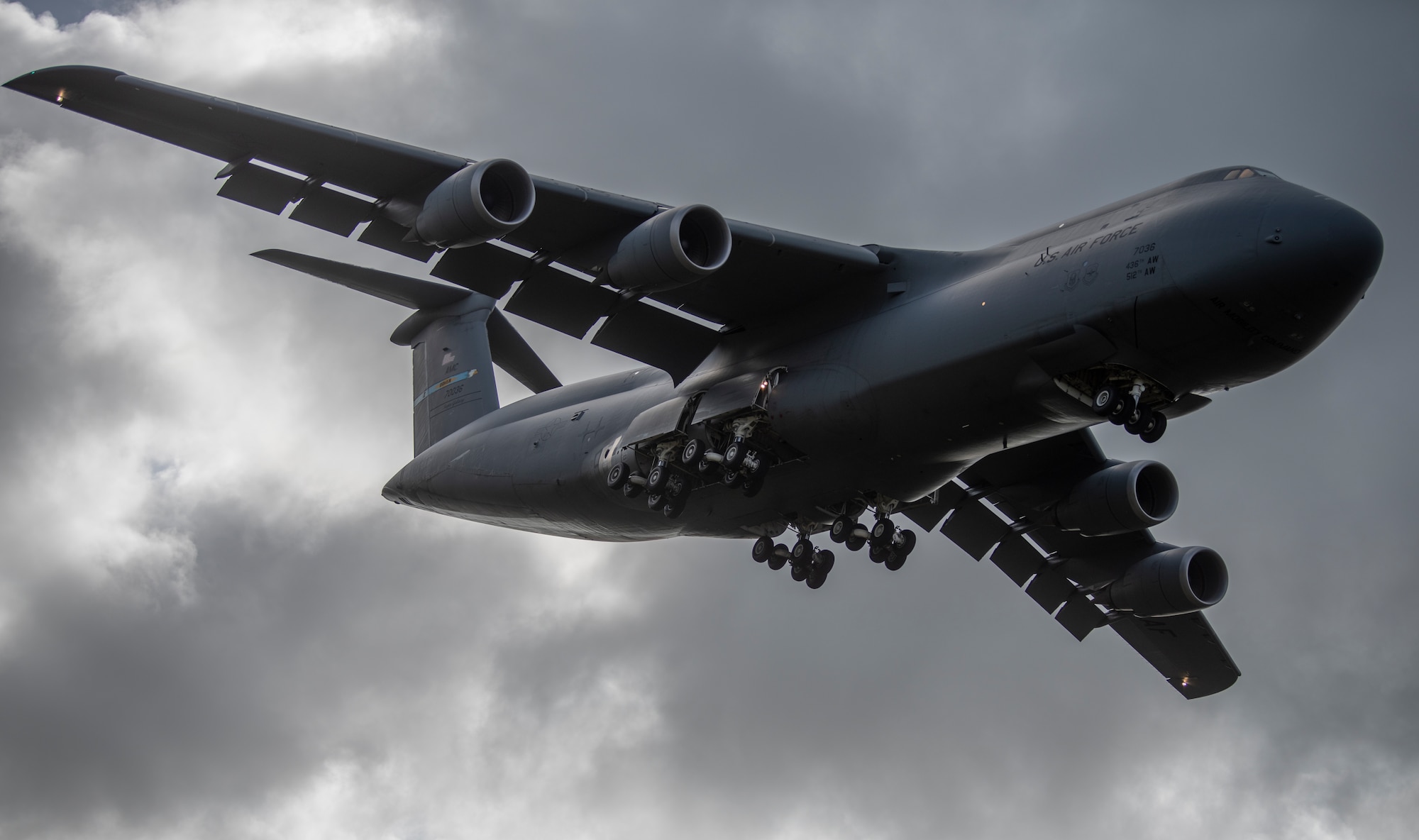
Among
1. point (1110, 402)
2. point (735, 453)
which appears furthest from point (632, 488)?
point (1110, 402)

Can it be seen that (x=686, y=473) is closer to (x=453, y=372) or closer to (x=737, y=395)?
(x=737, y=395)

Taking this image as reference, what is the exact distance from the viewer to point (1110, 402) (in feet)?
29.1

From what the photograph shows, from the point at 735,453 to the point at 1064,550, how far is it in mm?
4811

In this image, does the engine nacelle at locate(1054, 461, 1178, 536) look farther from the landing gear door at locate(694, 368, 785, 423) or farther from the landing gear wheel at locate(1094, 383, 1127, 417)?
the landing gear door at locate(694, 368, 785, 423)

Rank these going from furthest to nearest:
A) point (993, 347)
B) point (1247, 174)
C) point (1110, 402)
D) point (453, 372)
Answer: point (453, 372)
point (993, 347)
point (1110, 402)
point (1247, 174)

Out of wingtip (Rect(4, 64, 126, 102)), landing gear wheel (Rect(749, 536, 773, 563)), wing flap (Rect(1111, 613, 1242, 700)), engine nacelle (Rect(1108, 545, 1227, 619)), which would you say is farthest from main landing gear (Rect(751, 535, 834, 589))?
wingtip (Rect(4, 64, 126, 102))

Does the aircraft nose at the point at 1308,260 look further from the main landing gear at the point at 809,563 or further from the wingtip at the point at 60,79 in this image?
the wingtip at the point at 60,79

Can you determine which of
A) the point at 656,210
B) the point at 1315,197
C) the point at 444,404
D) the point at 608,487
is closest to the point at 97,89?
the point at 656,210

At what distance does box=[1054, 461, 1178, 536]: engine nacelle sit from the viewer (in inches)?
450

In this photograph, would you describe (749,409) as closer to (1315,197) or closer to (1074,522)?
(1074,522)

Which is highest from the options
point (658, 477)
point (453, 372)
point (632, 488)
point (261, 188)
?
point (453, 372)

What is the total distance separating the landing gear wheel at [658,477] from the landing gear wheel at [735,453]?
2.30 feet

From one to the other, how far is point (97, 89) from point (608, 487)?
5.02m

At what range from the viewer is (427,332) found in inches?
619
